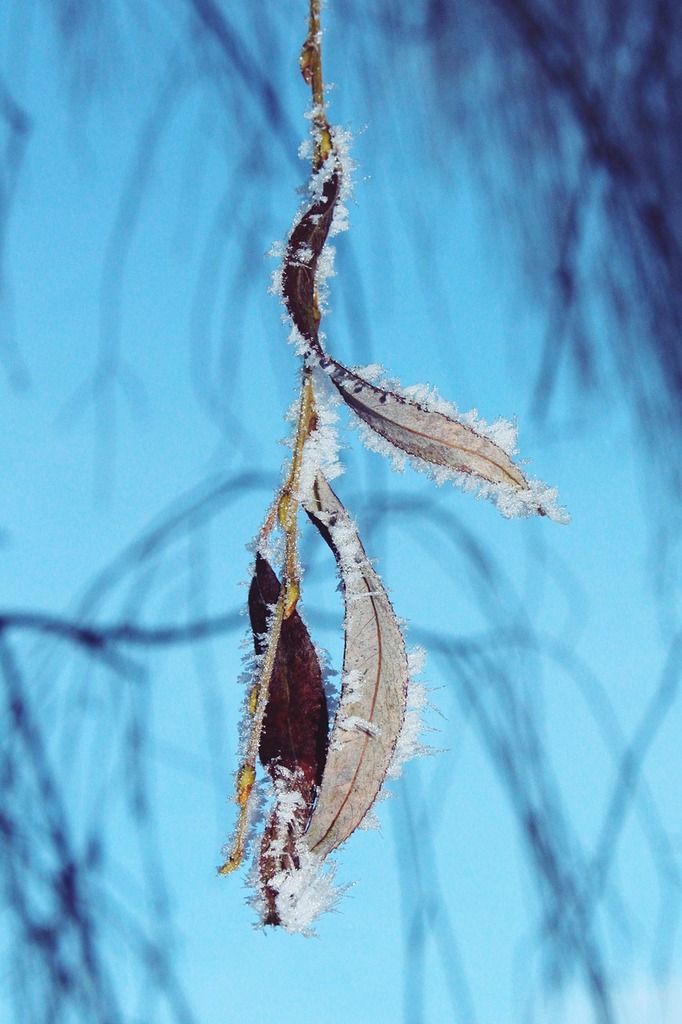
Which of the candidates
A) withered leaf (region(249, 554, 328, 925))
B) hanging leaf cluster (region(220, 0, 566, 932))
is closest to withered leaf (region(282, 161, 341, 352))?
hanging leaf cluster (region(220, 0, 566, 932))

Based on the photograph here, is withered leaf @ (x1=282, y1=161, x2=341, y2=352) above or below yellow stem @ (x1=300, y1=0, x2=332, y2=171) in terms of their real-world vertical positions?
below

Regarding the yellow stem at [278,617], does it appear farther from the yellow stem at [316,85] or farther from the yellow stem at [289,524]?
the yellow stem at [316,85]

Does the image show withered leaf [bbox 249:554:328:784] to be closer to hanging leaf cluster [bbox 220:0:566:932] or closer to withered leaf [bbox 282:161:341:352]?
hanging leaf cluster [bbox 220:0:566:932]

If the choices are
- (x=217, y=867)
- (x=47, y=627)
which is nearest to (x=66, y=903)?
(x=47, y=627)

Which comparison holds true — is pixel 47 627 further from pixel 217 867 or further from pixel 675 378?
pixel 675 378

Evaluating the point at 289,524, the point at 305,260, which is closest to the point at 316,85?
the point at 305,260
